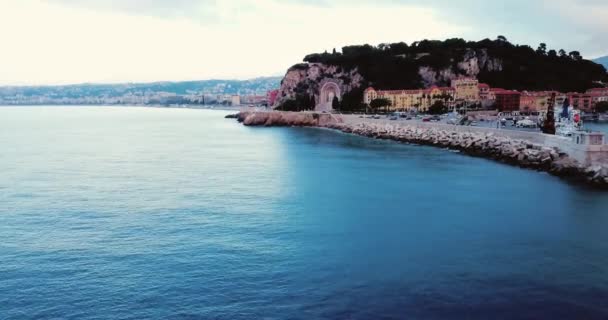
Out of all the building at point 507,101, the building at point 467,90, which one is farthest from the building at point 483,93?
the building at point 507,101

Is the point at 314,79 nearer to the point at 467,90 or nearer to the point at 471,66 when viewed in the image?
the point at 471,66

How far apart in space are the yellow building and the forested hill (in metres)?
7.78

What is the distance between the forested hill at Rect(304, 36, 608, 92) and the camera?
269 feet

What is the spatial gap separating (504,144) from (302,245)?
20.0 m

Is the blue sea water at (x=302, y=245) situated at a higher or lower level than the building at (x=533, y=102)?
lower

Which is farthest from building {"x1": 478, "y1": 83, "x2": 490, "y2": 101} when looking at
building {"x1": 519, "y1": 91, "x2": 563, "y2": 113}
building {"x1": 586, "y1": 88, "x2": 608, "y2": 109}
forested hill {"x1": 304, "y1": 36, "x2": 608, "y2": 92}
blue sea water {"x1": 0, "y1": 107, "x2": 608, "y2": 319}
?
blue sea water {"x1": 0, "y1": 107, "x2": 608, "y2": 319}

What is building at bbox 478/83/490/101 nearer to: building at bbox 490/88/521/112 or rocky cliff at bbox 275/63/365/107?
building at bbox 490/88/521/112

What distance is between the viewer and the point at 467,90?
71.0 metres

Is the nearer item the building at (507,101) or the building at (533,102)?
the building at (533,102)

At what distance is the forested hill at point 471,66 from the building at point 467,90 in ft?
35.1

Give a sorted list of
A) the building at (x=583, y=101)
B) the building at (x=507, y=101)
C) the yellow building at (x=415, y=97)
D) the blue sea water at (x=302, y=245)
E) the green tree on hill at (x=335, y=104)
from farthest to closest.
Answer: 1. the green tree on hill at (x=335, y=104)
2. the building at (x=583, y=101)
3. the yellow building at (x=415, y=97)
4. the building at (x=507, y=101)
5. the blue sea water at (x=302, y=245)

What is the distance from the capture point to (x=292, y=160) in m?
30.7

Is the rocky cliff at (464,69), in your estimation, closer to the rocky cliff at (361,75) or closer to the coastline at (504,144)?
the rocky cliff at (361,75)

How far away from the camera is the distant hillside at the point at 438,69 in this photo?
82.1 m
